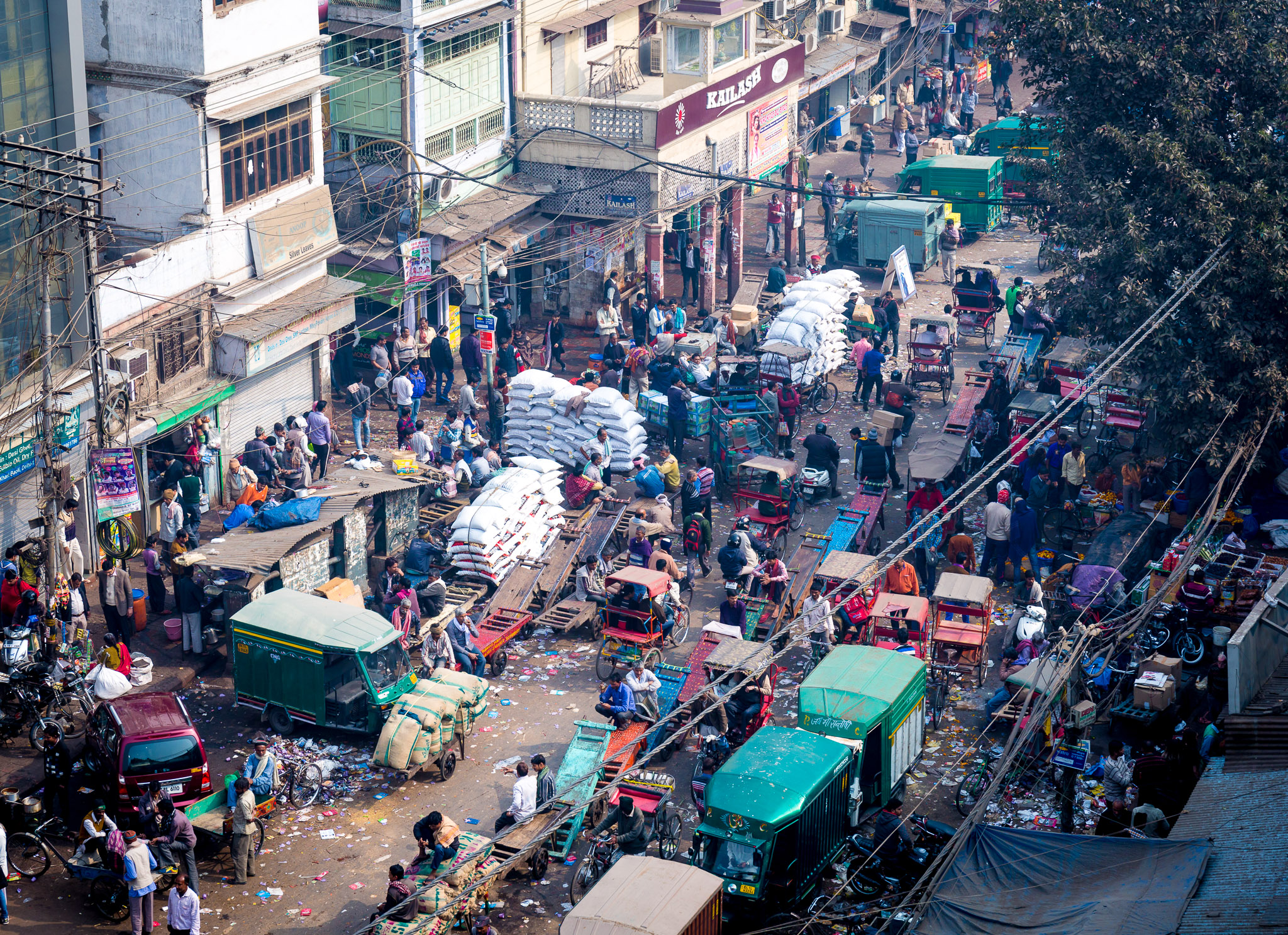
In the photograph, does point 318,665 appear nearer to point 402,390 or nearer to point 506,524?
point 506,524

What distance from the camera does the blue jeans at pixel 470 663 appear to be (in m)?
21.8

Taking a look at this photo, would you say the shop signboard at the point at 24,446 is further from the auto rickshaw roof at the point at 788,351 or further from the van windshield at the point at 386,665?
the auto rickshaw roof at the point at 788,351

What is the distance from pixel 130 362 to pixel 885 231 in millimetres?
21736

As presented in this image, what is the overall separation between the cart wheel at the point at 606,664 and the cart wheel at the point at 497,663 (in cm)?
139

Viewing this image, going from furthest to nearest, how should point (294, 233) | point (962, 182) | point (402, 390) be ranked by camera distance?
point (962, 182) < point (402, 390) < point (294, 233)

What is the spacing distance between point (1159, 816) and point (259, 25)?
751 inches

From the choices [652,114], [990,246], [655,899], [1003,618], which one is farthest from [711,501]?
[990,246]

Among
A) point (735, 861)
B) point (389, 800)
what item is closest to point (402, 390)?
point (389, 800)

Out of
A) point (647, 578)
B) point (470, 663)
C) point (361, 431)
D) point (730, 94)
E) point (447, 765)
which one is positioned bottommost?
point (447, 765)

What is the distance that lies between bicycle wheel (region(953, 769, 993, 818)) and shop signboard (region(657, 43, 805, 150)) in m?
18.4

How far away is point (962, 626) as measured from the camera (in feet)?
71.8

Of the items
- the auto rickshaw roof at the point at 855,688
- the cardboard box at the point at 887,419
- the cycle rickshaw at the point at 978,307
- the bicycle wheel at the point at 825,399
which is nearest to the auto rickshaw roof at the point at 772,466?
the cardboard box at the point at 887,419

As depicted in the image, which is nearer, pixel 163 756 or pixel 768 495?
pixel 163 756

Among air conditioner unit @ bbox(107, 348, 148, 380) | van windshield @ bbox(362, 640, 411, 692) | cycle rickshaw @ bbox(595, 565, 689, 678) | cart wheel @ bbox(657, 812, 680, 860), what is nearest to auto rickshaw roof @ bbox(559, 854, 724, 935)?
cart wheel @ bbox(657, 812, 680, 860)
